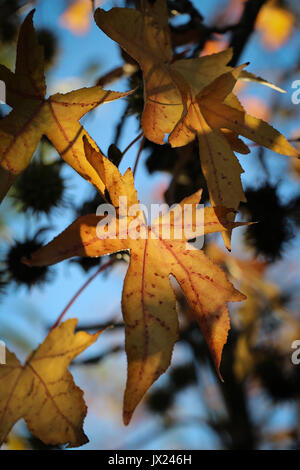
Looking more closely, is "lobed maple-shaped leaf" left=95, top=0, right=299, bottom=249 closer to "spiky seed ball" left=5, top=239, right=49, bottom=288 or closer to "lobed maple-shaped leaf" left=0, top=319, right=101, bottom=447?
"lobed maple-shaped leaf" left=0, top=319, right=101, bottom=447

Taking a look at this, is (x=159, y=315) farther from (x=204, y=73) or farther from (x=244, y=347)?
(x=244, y=347)

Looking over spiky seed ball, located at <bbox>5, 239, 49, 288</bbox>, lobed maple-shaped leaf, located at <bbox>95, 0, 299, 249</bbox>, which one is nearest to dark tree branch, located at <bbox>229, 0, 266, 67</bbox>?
lobed maple-shaped leaf, located at <bbox>95, 0, 299, 249</bbox>

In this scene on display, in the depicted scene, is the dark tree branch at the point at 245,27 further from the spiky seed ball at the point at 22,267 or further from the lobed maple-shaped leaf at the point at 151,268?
the spiky seed ball at the point at 22,267

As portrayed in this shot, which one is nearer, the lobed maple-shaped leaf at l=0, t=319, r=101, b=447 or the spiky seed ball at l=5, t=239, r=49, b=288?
the lobed maple-shaped leaf at l=0, t=319, r=101, b=447

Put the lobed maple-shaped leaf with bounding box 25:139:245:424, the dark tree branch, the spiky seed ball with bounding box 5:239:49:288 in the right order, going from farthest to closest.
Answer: the spiky seed ball with bounding box 5:239:49:288 → the dark tree branch → the lobed maple-shaped leaf with bounding box 25:139:245:424

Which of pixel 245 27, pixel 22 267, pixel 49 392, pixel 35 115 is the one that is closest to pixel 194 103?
pixel 35 115

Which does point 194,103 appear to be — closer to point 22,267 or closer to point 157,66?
point 157,66

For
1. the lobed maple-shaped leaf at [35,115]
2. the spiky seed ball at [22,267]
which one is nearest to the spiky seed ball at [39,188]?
the spiky seed ball at [22,267]
